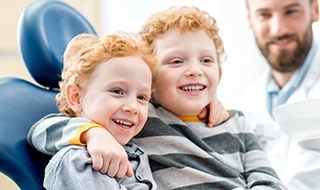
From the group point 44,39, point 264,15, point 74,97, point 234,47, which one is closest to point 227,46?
point 234,47

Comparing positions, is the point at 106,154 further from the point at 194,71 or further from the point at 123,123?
the point at 194,71

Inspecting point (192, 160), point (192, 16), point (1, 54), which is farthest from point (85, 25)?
point (1, 54)

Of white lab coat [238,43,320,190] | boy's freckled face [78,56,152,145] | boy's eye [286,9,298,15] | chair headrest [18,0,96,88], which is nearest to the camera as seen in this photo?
boy's freckled face [78,56,152,145]

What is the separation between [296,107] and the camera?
4.43 ft

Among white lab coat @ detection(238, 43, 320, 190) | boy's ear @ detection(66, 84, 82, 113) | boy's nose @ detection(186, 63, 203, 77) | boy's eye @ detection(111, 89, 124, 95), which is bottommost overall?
white lab coat @ detection(238, 43, 320, 190)

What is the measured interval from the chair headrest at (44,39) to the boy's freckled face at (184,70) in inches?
10.8

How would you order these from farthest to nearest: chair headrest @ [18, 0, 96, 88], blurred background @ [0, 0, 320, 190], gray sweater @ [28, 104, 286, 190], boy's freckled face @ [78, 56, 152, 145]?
1. blurred background @ [0, 0, 320, 190]
2. chair headrest @ [18, 0, 96, 88]
3. gray sweater @ [28, 104, 286, 190]
4. boy's freckled face @ [78, 56, 152, 145]

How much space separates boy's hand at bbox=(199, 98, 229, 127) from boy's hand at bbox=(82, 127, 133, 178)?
0.35 metres

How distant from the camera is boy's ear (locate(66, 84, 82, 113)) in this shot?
1025 mm

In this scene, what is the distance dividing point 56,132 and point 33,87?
11.3 inches

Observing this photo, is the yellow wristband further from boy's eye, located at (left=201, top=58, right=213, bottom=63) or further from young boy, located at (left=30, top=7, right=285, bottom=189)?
boy's eye, located at (left=201, top=58, right=213, bottom=63)

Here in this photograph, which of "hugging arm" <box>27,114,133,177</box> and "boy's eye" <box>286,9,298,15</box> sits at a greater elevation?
"boy's eye" <box>286,9,298,15</box>

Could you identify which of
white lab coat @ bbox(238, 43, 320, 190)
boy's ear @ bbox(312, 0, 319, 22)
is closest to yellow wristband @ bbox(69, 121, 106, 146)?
white lab coat @ bbox(238, 43, 320, 190)

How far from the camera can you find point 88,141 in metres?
0.93
